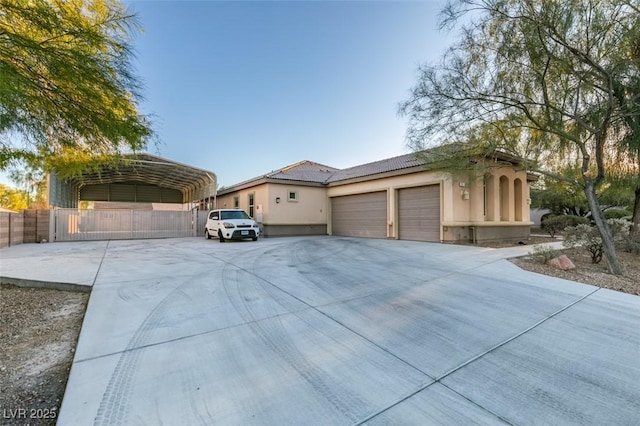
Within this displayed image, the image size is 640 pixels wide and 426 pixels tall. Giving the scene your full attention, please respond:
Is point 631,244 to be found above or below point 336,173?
below

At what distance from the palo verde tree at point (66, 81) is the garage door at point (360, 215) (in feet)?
35.0

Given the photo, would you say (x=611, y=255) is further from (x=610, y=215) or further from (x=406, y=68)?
(x=610, y=215)

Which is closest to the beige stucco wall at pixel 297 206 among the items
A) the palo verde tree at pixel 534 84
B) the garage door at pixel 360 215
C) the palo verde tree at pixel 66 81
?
the garage door at pixel 360 215

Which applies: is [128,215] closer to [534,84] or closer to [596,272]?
[534,84]

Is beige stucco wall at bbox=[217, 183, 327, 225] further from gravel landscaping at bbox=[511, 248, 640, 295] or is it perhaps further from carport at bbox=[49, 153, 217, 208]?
gravel landscaping at bbox=[511, 248, 640, 295]

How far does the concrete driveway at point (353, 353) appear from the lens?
6.37 feet

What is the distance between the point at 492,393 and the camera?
2152mm

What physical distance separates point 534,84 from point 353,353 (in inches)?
302

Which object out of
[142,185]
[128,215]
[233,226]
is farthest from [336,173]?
[142,185]

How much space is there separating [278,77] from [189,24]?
4.81m

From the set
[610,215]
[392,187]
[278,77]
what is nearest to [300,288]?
[392,187]

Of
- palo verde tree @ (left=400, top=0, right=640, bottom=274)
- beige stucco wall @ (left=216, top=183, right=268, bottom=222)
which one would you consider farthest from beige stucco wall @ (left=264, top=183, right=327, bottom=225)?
palo verde tree @ (left=400, top=0, right=640, bottom=274)

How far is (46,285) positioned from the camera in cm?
494

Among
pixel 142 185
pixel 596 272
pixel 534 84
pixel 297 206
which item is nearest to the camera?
pixel 596 272
